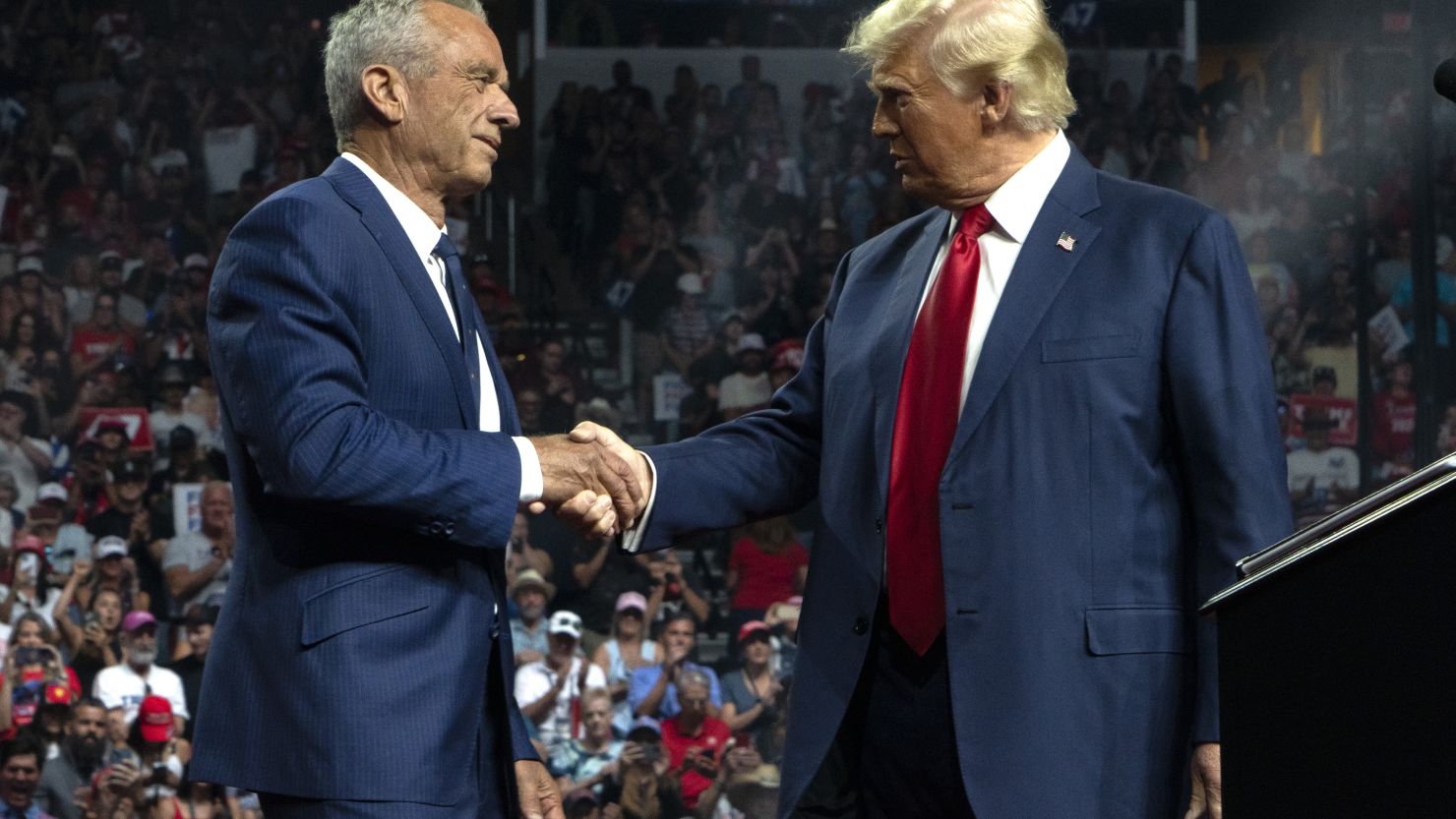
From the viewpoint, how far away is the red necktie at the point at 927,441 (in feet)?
6.44

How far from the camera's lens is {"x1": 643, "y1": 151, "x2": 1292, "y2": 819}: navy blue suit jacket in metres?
1.86

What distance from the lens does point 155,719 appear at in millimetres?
5738

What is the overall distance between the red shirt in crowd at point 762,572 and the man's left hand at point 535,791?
14.5 ft

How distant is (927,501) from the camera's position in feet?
6.48

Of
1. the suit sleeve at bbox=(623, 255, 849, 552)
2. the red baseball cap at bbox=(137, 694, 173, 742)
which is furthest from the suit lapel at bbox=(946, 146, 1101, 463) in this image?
the red baseball cap at bbox=(137, 694, 173, 742)

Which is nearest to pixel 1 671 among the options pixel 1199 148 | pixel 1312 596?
pixel 1312 596

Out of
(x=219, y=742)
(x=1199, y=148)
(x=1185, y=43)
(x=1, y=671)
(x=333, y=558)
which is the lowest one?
(x=1, y=671)

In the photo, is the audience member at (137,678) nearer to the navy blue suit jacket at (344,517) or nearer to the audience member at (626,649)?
the audience member at (626,649)

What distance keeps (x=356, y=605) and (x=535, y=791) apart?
37cm

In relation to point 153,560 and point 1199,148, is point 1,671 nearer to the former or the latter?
point 153,560

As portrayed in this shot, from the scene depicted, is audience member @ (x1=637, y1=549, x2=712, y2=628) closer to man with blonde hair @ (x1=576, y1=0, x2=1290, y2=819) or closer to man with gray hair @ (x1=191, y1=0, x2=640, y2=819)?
man with blonde hair @ (x1=576, y1=0, x2=1290, y2=819)

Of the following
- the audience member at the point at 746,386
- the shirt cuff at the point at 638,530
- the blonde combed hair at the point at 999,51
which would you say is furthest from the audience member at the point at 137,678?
the blonde combed hair at the point at 999,51

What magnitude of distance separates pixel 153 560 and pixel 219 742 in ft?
15.8

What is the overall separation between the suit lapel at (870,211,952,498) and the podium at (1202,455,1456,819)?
0.71 metres
